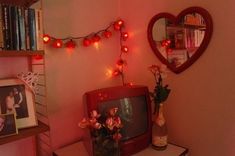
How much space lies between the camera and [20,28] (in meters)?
1.02

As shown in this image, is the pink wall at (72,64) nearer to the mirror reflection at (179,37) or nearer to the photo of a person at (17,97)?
the photo of a person at (17,97)

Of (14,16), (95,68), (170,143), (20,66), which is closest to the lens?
(14,16)

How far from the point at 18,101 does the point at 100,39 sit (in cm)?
81

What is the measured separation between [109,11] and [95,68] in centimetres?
49

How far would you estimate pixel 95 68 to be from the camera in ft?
5.51

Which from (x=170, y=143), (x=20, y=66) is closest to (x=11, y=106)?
(x=20, y=66)

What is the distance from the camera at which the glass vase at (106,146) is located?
114 centimetres

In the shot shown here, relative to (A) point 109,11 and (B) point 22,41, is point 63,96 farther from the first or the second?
(A) point 109,11

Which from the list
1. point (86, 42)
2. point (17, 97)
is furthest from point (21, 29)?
point (86, 42)

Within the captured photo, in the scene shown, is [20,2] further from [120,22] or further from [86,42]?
[120,22]

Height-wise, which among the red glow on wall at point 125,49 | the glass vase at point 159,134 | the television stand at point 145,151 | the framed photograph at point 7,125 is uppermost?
the red glow on wall at point 125,49

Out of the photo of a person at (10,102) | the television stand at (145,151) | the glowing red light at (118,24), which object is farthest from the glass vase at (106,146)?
the glowing red light at (118,24)

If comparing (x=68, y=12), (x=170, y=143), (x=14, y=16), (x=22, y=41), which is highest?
(x=68, y=12)

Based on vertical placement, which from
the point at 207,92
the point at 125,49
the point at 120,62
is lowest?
the point at 207,92
